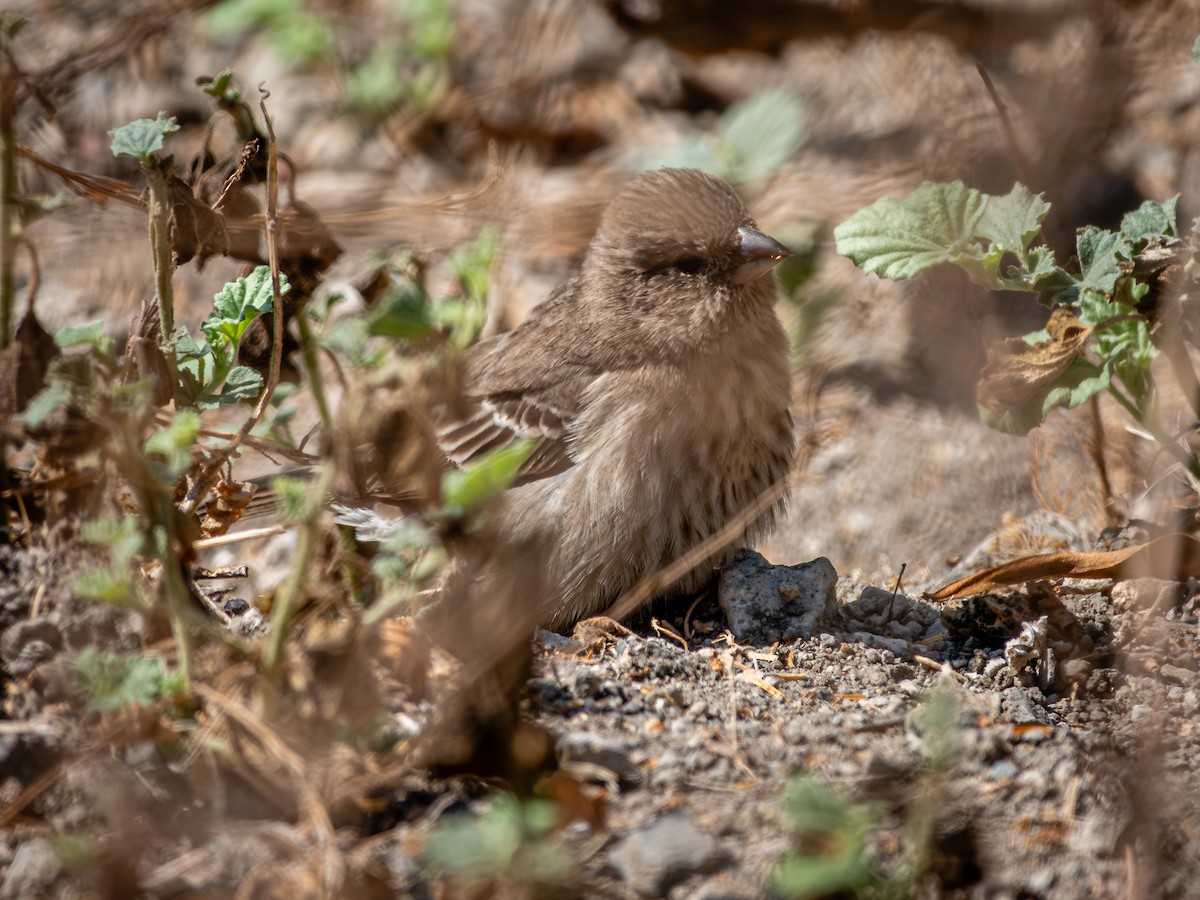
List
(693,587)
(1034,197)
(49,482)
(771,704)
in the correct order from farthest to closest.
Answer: (693,587) → (1034,197) → (771,704) → (49,482)

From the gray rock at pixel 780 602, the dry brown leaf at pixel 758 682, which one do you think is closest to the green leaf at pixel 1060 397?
the gray rock at pixel 780 602

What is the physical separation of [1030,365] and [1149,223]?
45 centimetres

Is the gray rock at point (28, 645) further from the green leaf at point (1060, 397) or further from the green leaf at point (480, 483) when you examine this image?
the green leaf at point (1060, 397)

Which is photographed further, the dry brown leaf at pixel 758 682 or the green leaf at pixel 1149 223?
the green leaf at pixel 1149 223

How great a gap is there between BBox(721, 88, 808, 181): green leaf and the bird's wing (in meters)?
1.43

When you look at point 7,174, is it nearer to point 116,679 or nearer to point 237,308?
point 237,308

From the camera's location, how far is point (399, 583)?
228 cm

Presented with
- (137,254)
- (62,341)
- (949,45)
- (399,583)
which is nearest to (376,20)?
(137,254)

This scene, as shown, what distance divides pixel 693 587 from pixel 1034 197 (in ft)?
4.62

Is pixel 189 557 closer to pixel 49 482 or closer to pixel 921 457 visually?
pixel 49 482

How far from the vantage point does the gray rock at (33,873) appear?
2.21 m

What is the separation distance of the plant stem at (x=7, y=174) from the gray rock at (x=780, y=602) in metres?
1.95

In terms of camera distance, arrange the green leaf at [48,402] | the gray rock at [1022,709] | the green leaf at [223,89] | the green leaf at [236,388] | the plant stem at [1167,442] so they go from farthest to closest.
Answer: the plant stem at [1167,442] → the green leaf at [223,89] → the green leaf at [236,388] → the gray rock at [1022,709] → the green leaf at [48,402]

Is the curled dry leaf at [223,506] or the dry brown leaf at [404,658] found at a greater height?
the dry brown leaf at [404,658]
